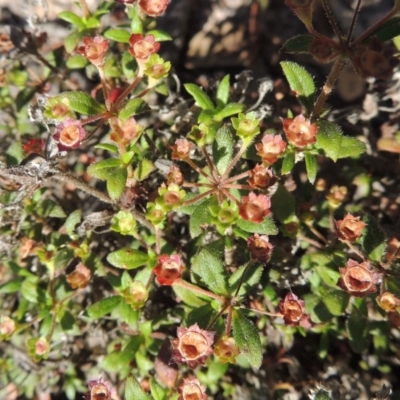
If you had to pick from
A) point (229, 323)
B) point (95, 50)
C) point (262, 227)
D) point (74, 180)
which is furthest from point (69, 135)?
point (229, 323)

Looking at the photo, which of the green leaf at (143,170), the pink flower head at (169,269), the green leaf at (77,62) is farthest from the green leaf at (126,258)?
the green leaf at (77,62)

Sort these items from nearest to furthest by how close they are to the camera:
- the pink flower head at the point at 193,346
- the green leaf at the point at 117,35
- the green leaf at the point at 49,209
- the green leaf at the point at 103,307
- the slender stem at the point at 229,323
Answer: the pink flower head at the point at 193,346
the slender stem at the point at 229,323
the green leaf at the point at 103,307
the green leaf at the point at 117,35
the green leaf at the point at 49,209

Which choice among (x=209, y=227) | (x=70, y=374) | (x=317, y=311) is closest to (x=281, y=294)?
(x=317, y=311)

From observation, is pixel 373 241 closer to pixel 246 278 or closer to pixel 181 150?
pixel 246 278

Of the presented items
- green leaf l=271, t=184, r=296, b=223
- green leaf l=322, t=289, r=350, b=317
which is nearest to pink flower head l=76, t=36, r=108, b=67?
green leaf l=271, t=184, r=296, b=223

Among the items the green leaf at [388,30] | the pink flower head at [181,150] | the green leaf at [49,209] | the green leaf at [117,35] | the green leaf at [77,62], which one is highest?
the green leaf at [388,30]

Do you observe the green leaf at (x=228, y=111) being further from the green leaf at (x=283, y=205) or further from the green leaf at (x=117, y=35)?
the green leaf at (x=117, y=35)

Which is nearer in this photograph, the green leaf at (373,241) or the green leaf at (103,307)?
the green leaf at (373,241)
